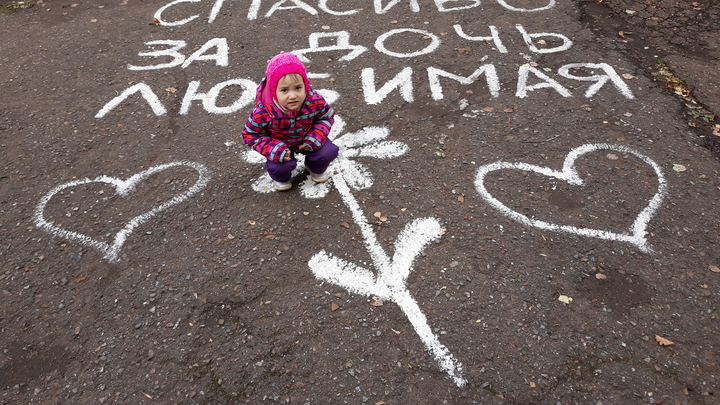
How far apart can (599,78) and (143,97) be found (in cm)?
362

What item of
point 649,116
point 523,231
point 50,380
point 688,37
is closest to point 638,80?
point 649,116

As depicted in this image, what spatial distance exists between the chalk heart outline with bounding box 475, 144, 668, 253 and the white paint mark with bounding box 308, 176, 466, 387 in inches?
17.0

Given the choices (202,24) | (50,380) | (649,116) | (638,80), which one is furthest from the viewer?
(202,24)

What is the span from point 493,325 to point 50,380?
2060 mm

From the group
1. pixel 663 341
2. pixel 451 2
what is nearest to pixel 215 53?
pixel 451 2

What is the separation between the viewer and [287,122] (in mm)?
2844

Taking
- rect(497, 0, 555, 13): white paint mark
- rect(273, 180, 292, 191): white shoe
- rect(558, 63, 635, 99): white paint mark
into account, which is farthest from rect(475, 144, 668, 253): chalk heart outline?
rect(497, 0, 555, 13): white paint mark

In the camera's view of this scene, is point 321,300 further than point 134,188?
No

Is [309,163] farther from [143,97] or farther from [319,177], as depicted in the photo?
[143,97]

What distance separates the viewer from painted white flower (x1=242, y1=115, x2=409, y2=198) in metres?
3.18

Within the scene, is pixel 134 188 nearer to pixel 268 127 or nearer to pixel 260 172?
pixel 260 172

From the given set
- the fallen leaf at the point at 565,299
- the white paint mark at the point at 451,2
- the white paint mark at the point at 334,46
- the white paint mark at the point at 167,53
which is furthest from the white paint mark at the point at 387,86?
the fallen leaf at the point at 565,299

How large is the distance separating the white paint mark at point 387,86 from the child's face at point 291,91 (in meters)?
1.23

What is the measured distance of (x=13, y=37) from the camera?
5172 millimetres
